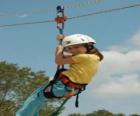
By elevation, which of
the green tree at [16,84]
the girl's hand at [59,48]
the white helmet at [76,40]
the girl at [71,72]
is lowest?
the green tree at [16,84]

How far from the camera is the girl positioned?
24.5 ft

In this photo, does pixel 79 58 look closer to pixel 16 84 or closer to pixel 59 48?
pixel 59 48

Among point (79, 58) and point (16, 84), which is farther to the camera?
point (16, 84)

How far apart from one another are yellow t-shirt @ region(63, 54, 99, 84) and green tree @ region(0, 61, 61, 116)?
99.2 ft

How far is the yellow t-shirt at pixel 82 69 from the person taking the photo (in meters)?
7.59

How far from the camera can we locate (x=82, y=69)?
765cm

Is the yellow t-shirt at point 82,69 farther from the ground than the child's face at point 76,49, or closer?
closer

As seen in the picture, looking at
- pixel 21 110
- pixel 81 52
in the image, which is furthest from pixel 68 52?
pixel 21 110

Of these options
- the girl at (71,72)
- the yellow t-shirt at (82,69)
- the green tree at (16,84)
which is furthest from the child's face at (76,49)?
the green tree at (16,84)

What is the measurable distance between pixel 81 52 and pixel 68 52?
210 millimetres

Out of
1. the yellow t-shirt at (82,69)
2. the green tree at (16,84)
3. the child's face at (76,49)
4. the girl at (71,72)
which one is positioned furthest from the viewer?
the green tree at (16,84)

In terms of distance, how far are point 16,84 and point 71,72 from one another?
3225 centimetres

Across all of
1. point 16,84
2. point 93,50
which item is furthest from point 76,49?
point 16,84

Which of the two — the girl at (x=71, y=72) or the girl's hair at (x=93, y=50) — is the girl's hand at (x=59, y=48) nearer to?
the girl at (x=71, y=72)
